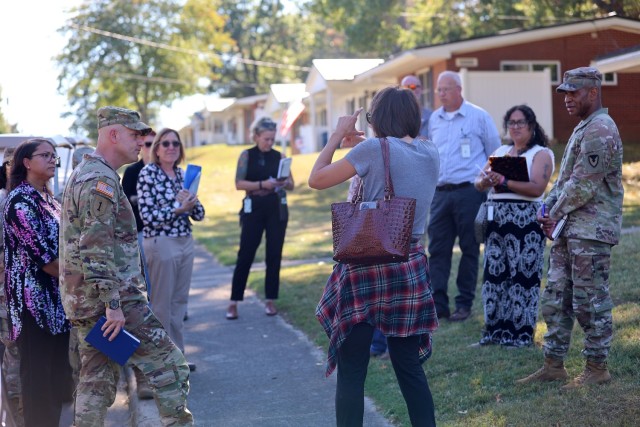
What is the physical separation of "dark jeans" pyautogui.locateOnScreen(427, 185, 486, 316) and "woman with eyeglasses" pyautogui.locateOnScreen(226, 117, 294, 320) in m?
1.80

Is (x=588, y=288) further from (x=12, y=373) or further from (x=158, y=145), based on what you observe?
(x=12, y=373)

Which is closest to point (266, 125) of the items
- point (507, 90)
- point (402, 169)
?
point (402, 169)

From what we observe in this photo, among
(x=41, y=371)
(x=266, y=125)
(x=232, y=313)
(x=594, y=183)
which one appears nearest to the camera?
(x=41, y=371)

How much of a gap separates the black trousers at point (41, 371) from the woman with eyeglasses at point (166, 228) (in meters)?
1.57

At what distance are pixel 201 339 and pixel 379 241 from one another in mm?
4848

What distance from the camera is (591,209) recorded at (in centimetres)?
557

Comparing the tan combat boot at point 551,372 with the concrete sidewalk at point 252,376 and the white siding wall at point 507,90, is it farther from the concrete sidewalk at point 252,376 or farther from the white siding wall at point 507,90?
the white siding wall at point 507,90

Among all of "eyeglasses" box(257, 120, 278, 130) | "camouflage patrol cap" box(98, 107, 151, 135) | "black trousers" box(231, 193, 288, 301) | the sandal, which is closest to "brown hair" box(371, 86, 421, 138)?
"camouflage patrol cap" box(98, 107, 151, 135)

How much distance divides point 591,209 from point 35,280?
3506 millimetres

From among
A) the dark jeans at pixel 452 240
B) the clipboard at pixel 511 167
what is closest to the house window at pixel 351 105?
the dark jeans at pixel 452 240

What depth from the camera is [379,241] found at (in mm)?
4375

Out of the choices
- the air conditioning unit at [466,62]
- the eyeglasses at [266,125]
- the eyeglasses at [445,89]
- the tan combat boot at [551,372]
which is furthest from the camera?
the air conditioning unit at [466,62]

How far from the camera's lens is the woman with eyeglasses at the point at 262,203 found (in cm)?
906

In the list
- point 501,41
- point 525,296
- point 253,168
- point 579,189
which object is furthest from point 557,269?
point 501,41
